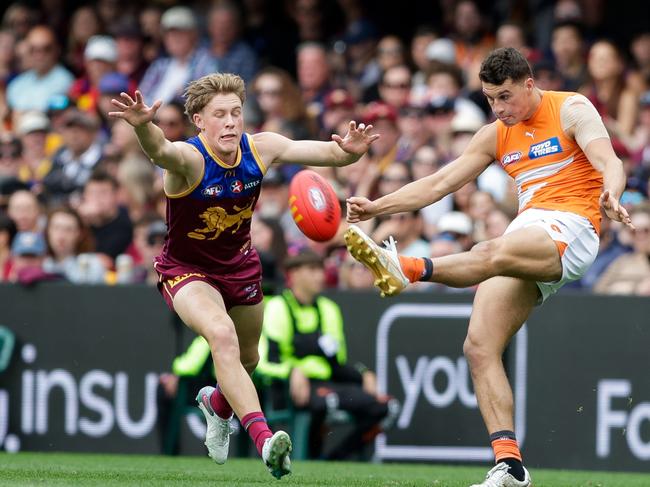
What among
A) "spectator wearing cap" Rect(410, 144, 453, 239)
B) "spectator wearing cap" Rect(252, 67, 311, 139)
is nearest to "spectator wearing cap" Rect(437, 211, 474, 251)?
"spectator wearing cap" Rect(410, 144, 453, 239)

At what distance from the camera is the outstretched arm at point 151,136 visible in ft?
26.4

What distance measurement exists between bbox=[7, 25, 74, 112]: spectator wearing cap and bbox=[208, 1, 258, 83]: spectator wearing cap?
1.90m

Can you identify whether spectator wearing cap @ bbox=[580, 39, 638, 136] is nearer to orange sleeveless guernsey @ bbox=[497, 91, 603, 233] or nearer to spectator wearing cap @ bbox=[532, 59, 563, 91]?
spectator wearing cap @ bbox=[532, 59, 563, 91]

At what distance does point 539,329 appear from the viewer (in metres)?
12.1

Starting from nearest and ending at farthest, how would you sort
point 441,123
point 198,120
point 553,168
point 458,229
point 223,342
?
point 223,342 < point 553,168 < point 198,120 < point 458,229 < point 441,123

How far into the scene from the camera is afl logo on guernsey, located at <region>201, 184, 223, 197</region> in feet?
28.8

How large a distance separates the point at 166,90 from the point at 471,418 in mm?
5806

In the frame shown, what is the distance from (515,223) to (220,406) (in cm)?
233

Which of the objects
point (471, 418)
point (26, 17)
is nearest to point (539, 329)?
point (471, 418)

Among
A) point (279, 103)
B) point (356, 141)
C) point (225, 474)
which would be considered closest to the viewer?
point (356, 141)

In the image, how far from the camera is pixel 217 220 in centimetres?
893

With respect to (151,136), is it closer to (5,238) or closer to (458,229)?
(458,229)

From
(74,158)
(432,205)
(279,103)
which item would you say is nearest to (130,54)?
(74,158)

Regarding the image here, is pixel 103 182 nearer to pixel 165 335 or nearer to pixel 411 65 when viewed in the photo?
pixel 165 335
